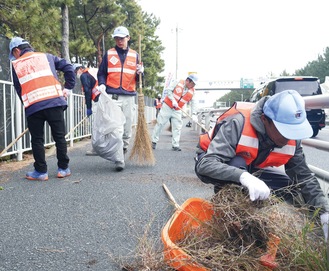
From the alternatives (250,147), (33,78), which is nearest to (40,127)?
(33,78)

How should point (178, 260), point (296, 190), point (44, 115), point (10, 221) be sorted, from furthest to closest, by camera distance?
point (44, 115)
point (10, 221)
point (296, 190)
point (178, 260)

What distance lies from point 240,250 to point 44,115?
8.83 feet

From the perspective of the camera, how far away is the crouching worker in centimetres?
183

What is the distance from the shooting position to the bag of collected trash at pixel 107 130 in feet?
13.2

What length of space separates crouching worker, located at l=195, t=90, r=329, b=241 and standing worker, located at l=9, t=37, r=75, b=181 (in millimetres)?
2023

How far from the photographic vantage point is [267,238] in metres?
1.60

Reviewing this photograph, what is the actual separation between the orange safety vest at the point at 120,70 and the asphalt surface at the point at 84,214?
3.91ft

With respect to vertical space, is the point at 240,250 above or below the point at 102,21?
below

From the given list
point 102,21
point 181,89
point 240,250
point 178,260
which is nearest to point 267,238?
point 240,250

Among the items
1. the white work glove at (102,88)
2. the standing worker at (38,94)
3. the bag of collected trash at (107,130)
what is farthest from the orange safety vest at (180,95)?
the standing worker at (38,94)

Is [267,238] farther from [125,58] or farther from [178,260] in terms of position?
[125,58]

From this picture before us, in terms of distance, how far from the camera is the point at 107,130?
13.1 ft

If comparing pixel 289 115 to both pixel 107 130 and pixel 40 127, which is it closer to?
pixel 107 130

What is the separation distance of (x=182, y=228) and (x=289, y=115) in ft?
2.81
